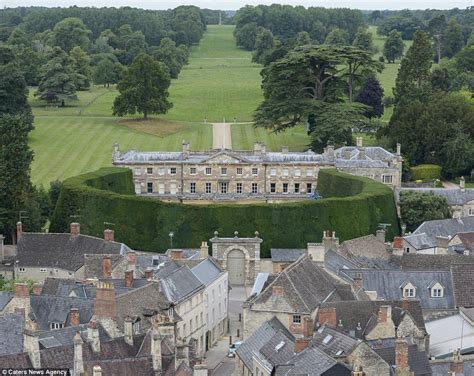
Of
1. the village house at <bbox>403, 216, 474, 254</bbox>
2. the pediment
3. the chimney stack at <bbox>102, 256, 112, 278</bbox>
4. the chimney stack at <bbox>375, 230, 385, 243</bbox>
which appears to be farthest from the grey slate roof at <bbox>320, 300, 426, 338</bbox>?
the pediment

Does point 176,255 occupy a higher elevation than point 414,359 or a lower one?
lower

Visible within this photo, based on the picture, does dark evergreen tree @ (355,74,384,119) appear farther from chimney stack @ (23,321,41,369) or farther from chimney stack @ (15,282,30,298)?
chimney stack @ (23,321,41,369)

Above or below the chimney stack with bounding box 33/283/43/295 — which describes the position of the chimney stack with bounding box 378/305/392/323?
above

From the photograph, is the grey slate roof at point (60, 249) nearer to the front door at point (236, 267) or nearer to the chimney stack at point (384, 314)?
the front door at point (236, 267)

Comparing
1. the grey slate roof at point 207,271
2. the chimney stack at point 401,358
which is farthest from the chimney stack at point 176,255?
the chimney stack at point 401,358

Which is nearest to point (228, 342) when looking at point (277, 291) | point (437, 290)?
point (277, 291)

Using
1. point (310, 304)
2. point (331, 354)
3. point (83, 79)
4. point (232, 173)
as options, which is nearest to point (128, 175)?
point (232, 173)

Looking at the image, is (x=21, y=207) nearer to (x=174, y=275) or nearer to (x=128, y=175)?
(x=128, y=175)

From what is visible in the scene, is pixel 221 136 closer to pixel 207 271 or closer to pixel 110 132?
pixel 110 132
